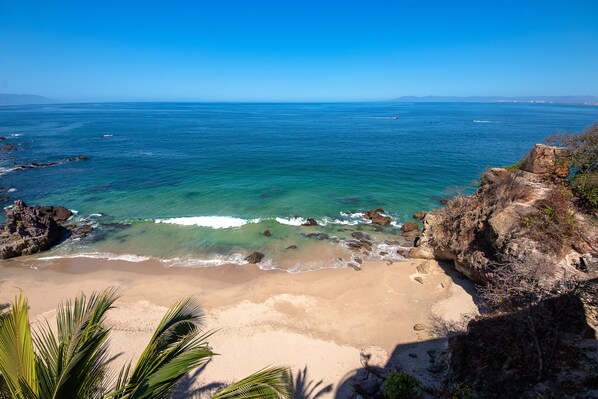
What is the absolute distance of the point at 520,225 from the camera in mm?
12758

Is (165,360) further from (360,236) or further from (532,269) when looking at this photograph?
(360,236)

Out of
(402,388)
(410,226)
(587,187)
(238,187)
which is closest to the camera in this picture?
(402,388)

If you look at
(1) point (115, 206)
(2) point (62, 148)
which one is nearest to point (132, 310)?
(1) point (115, 206)

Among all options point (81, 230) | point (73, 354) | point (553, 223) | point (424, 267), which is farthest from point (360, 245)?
point (81, 230)

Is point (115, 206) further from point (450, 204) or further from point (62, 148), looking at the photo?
point (62, 148)

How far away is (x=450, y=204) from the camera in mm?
18828

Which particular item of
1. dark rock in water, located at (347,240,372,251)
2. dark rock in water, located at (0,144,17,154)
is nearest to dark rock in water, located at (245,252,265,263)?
dark rock in water, located at (347,240,372,251)

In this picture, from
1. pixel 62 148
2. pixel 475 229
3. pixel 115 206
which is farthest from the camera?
pixel 62 148

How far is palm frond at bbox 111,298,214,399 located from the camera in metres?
4.58

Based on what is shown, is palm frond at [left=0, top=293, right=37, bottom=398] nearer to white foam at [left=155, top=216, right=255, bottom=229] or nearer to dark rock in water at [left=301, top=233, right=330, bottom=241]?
dark rock in water at [left=301, top=233, right=330, bottom=241]

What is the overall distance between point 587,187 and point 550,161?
2.17 meters

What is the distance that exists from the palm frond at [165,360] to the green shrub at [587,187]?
16220 mm

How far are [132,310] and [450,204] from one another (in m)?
19.4

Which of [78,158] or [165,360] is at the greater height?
[78,158]
